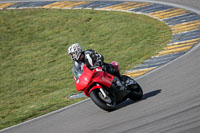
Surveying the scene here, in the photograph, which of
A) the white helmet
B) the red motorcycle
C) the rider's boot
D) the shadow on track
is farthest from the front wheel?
the white helmet

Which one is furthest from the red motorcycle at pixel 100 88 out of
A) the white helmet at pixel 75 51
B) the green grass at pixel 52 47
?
the green grass at pixel 52 47

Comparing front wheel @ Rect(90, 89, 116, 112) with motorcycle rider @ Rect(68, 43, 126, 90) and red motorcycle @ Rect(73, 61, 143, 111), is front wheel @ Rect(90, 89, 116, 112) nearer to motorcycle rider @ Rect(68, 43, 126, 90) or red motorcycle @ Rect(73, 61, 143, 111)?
red motorcycle @ Rect(73, 61, 143, 111)

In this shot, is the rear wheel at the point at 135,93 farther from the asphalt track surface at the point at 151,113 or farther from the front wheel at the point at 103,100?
the front wheel at the point at 103,100

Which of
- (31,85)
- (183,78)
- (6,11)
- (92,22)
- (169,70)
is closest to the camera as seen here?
(183,78)

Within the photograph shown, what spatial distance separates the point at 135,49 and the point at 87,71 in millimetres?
7465

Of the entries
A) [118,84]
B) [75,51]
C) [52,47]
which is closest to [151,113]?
[118,84]

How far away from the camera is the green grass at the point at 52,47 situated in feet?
41.0

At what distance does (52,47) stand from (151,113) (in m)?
11.6

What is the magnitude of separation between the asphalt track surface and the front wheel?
16 centimetres

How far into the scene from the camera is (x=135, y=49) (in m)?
15.5

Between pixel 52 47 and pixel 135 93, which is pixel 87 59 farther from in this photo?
pixel 52 47

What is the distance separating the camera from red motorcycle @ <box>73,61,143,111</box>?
325 inches

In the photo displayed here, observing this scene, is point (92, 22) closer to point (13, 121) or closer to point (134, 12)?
point (134, 12)

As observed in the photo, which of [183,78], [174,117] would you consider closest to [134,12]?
[183,78]
